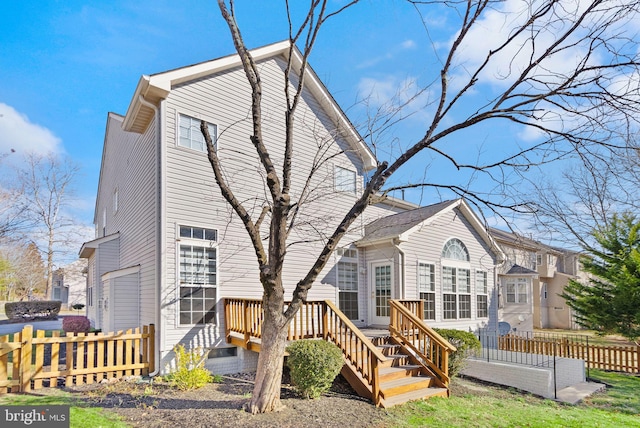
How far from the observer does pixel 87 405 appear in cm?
614

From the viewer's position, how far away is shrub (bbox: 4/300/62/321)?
23.0m

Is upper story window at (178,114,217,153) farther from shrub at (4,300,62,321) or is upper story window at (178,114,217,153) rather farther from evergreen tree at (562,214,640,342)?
shrub at (4,300,62,321)

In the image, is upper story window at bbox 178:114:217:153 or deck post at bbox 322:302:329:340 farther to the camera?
upper story window at bbox 178:114:217:153

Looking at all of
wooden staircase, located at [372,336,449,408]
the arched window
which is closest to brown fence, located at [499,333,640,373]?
the arched window

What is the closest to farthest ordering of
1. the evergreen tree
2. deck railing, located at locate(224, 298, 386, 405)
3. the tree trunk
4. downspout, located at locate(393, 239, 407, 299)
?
the tree trunk → deck railing, located at locate(224, 298, 386, 405) → downspout, located at locate(393, 239, 407, 299) → the evergreen tree

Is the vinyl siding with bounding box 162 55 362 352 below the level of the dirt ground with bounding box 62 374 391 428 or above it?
above

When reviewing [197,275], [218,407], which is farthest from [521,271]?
[218,407]

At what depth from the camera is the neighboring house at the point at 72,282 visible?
33.4 meters

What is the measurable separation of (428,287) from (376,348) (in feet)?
19.9

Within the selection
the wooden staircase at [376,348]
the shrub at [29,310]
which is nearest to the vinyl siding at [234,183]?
the wooden staircase at [376,348]

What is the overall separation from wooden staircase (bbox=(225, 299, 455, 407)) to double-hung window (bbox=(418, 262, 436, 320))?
10.6 ft

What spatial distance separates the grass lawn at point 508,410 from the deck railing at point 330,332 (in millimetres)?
839

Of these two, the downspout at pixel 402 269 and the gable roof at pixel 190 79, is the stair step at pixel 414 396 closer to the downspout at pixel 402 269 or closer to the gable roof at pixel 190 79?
the downspout at pixel 402 269

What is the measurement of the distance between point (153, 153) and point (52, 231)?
2621 centimetres
